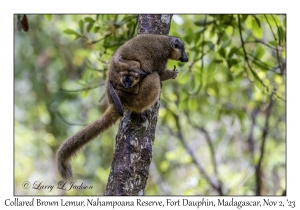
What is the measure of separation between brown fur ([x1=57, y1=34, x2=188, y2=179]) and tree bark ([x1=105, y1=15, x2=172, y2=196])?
148mm

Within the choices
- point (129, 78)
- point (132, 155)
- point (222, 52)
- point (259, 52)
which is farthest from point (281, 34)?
Result: point (132, 155)

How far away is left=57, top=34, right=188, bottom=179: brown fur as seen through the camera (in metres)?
4.48

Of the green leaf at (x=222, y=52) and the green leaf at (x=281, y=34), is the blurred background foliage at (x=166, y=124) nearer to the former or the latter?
the green leaf at (x=222, y=52)

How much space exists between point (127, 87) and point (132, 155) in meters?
0.84

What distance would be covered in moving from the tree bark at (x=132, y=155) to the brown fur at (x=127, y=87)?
0.48ft

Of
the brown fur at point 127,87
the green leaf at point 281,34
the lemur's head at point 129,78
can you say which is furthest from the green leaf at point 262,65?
the lemur's head at point 129,78

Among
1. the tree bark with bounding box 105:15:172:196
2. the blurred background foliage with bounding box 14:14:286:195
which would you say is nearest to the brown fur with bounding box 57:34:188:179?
the tree bark with bounding box 105:15:172:196

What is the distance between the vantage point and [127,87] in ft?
14.8

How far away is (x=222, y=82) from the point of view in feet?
29.1

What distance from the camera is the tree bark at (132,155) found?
3943mm

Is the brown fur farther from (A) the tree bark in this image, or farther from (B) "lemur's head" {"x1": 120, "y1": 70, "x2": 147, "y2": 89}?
(A) the tree bark

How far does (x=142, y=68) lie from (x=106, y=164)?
6.86 meters
